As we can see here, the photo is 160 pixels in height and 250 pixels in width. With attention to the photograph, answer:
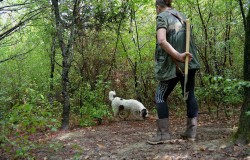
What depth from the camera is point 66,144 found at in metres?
4.42

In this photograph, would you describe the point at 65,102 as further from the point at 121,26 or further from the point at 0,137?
the point at 121,26

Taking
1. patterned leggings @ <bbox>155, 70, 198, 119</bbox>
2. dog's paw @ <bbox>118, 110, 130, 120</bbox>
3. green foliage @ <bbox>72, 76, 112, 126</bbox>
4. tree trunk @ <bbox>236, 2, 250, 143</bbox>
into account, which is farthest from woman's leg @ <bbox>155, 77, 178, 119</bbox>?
dog's paw @ <bbox>118, 110, 130, 120</bbox>

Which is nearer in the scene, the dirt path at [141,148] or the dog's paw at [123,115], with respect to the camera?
the dirt path at [141,148]

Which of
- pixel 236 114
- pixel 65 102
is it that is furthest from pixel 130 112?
pixel 236 114

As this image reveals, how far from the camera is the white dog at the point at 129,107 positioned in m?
7.11

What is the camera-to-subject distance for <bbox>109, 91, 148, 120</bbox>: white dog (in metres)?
7.11

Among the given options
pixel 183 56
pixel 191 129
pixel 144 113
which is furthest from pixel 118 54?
pixel 183 56

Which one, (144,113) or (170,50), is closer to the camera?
(170,50)

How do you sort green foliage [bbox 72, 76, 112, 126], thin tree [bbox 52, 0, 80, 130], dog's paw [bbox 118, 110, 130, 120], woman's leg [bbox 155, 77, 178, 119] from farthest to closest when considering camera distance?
dog's paw [bbox 118, 110, 130, 120], green foliage [bbox 72, 76, 112, 126], thin tree [bbox 52, 0, 80, 130], woman's leg [bbox 155, 77, 178, 119]

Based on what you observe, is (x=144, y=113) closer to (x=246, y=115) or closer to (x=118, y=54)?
(x=118, y=54)

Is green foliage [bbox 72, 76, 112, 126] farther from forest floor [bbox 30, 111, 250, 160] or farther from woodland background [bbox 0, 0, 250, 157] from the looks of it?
forest floor [bbox 30, 111, 250, 160]

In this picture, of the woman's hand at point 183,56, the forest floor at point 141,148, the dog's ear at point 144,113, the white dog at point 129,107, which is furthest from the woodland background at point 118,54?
the woman's hand at point 183,56

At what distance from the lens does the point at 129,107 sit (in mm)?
7297

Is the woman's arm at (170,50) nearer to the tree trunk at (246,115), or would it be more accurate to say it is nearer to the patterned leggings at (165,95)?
the patterned leggings at (165,95)
